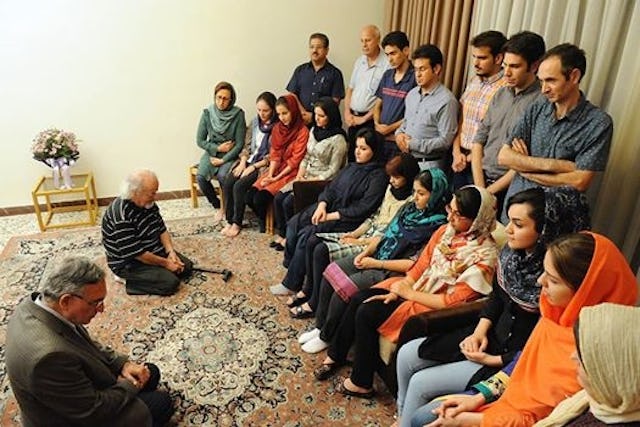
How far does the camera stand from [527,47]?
2238mm

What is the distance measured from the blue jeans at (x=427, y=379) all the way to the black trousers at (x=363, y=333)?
0.27m

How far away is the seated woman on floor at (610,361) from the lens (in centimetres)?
105

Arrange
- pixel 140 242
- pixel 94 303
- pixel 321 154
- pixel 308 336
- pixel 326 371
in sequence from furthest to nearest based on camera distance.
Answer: pixel 321 154 < pixel 140 242 < pixel 308 336 < pixel 326 371 < pixel 94 303

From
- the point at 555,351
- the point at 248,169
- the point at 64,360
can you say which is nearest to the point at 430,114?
the point at 248,169

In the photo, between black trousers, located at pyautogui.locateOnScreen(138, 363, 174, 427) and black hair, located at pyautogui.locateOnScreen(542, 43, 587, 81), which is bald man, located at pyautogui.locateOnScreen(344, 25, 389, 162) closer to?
black hair, located at pyautogui.locateOnScreen(542, 43, 587, 81)

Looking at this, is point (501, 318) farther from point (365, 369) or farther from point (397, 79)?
point (397, 79)

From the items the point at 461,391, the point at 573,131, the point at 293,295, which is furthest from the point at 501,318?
the point at 293,295

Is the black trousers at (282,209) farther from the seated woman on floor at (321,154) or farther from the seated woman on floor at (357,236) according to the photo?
the seated woman on floor at (357,236)

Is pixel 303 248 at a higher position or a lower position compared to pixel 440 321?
lower

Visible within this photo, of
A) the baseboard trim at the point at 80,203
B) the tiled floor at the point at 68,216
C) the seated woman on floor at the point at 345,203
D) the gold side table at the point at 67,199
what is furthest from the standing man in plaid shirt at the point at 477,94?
the gold side table at the point at 67,199

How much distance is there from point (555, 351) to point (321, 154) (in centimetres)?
234

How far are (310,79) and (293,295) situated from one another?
2.00 meters

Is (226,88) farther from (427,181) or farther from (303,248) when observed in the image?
(427,181)

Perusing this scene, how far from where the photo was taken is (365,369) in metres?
2.23
